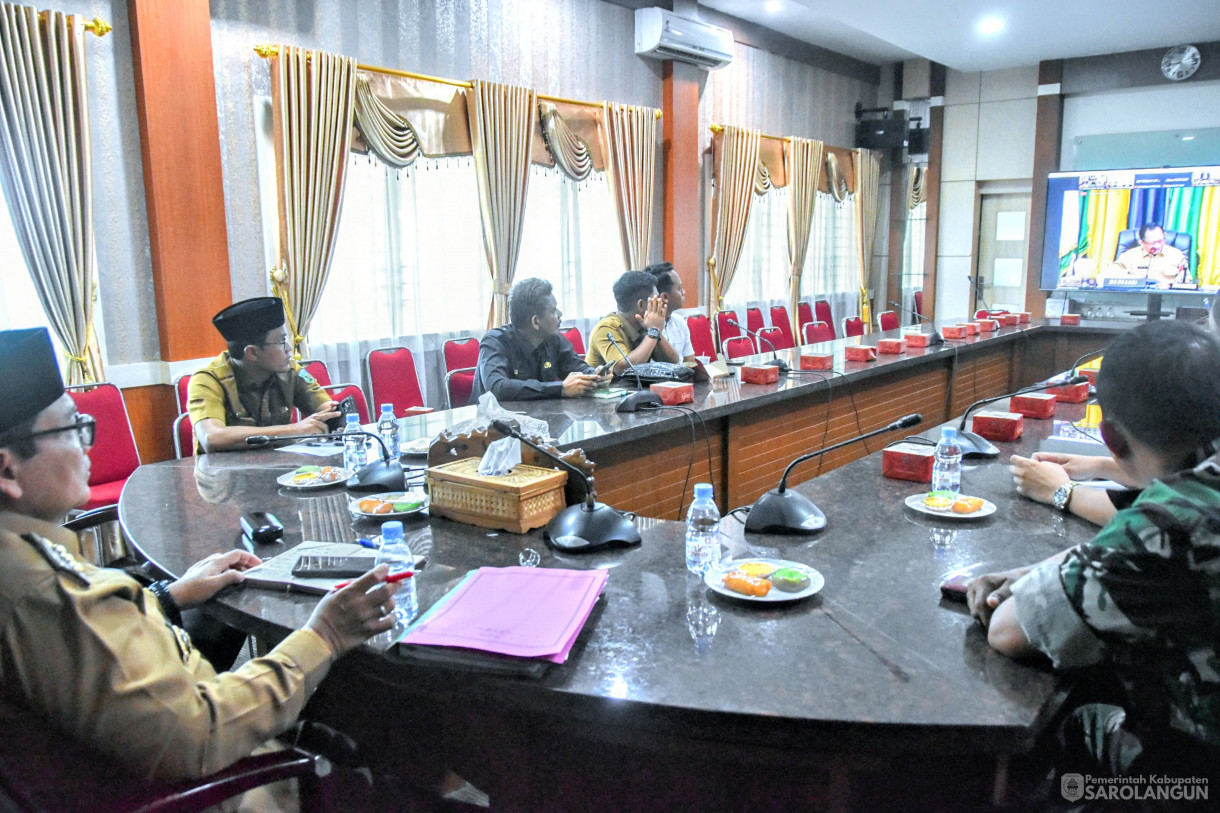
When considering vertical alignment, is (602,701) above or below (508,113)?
below

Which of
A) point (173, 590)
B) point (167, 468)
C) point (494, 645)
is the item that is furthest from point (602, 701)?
point (167, 468)

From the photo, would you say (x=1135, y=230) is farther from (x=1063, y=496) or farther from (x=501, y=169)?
(x=1063, y=496)

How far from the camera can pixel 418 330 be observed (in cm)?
474

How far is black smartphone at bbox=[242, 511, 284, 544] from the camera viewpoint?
5.39 ft

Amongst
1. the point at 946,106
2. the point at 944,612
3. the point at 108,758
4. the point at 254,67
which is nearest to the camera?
the point at 108,758

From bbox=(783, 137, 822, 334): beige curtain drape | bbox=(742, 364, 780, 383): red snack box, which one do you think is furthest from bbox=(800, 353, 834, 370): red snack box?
bbox=(783, 137, 822, 334): beige curtain drape

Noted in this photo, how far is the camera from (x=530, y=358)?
357 cm

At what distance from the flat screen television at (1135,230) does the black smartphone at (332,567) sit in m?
7.54

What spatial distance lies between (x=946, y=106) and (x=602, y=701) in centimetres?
894

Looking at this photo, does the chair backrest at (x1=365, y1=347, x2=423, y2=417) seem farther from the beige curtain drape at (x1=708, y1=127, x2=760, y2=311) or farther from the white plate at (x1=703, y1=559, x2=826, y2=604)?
the beige curtain drape at (x1=708, y1=127, x2=760, y2=311)

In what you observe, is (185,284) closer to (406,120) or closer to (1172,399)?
(406,120)

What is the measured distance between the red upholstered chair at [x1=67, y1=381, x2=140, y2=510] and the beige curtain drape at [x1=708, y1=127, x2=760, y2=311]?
15.0 feet

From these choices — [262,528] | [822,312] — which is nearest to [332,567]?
[262,528]

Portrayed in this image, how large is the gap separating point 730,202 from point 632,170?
1.23m
